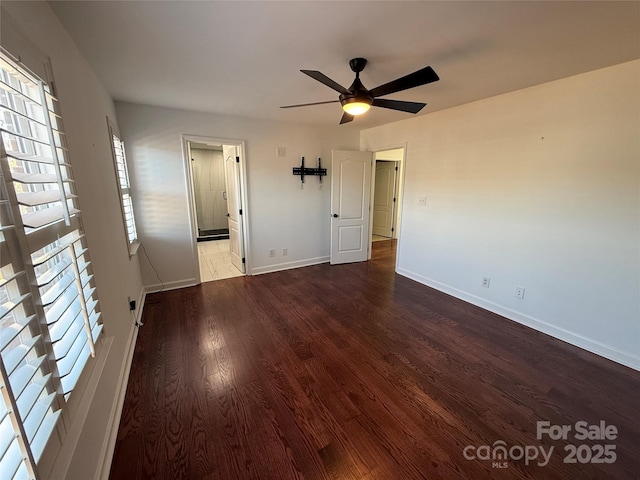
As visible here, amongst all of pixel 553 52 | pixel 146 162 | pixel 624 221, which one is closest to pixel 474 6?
pixel 553 52

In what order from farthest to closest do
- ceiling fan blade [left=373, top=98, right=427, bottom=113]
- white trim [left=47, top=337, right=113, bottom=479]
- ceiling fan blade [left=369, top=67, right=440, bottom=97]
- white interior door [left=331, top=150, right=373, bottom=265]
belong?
white interior door [left=331, top=150, right=373, bottom=265] < ceiling fan blade [left=373, top=98, right=427, bottom=113] < ceiling fan blade [left=369, top=67, right=440, bottom=97] < white trim [left=47, top=337, right=113, bottom=479]

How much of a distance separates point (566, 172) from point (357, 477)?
9.82ft

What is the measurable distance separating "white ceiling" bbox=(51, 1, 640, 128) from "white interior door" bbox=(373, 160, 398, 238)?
4.10 meters

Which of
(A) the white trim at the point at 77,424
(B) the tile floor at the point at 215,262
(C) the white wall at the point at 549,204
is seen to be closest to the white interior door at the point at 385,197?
(C) the white wall at the point at 549,204

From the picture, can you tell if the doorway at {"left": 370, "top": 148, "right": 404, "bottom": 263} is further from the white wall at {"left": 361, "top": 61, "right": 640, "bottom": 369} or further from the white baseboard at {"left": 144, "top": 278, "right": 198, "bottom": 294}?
the white baseboard at {"left": 144, "top": 278, "right": 198, "bottom": 294}

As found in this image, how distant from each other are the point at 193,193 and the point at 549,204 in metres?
4.16

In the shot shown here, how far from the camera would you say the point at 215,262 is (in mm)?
4953

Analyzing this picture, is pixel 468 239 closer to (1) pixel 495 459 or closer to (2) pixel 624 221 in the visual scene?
(2) pixel 624 221

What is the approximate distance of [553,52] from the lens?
1948 mm

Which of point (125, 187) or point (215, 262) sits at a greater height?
point (125, 187)

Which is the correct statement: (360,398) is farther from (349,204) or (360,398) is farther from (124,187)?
(349,204)

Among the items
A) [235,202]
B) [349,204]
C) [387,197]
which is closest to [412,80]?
[349,204]

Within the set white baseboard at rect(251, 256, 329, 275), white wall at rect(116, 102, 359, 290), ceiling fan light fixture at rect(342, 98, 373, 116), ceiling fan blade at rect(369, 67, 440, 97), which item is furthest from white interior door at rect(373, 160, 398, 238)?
ceiling fan blade at rect(369, 67, 440, 97)

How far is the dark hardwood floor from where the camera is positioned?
1.44 m
